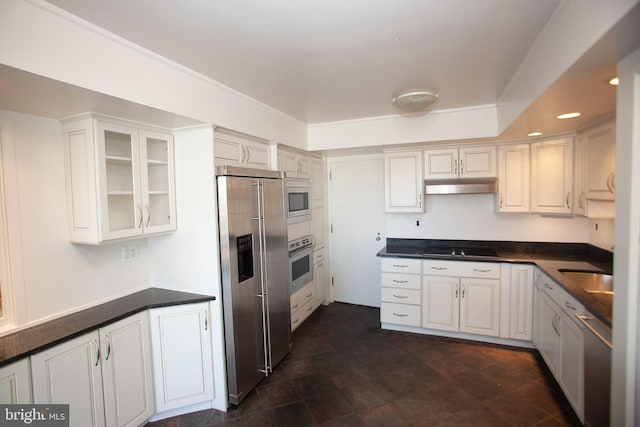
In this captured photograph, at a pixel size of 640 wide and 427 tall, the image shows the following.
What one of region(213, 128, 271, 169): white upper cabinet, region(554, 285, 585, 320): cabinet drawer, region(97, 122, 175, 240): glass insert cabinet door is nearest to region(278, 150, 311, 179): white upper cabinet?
region(213, 128, 271, 169): white upper cabinet

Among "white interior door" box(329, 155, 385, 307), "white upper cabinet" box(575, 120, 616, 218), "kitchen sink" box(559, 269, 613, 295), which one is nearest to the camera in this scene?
"white upper cabinet" box(575, 120, 616, 218)

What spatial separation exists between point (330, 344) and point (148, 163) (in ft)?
8.38

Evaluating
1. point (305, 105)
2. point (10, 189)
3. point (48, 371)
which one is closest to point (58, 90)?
point (10, 189)

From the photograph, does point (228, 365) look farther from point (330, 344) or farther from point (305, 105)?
point (305, 105)

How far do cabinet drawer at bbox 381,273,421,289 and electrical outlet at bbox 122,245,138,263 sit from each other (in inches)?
103

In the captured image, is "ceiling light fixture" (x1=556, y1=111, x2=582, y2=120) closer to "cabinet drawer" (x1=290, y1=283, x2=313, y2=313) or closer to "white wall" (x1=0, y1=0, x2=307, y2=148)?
"white wall" (x1=0, y1=0, x2=307, y2=148)

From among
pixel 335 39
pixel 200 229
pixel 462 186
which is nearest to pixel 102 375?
pixel 200 229

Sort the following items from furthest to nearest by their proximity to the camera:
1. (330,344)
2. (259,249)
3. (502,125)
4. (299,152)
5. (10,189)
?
(299,152)
(330,344)
(502,125)
(259,249)
(10,189)

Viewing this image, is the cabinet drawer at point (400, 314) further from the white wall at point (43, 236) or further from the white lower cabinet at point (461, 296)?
the white wall at point (43, 236)

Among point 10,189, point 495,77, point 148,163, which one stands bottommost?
point 10,189

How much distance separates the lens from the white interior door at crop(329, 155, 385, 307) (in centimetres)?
430

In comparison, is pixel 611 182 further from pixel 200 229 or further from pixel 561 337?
pixel 200 229

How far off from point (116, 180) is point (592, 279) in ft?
13.0

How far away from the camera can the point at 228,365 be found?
235cm
